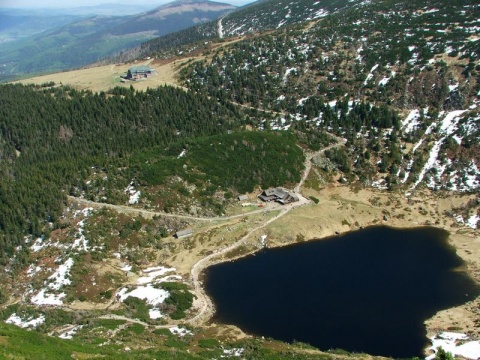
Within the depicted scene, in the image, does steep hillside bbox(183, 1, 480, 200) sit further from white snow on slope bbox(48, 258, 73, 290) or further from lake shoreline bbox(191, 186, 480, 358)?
white snow on slope bbox(48, 258, 73, 290)

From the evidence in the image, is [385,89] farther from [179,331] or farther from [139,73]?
[179,331]

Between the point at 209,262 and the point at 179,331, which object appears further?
the point at 209,262

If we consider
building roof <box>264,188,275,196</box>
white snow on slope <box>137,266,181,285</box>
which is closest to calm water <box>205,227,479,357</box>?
white snow on slope <box>137,266,181,285</box>

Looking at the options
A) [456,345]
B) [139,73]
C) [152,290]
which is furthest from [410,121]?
[139,73]

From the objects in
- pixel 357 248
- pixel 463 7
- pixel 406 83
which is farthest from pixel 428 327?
pixel 463 7

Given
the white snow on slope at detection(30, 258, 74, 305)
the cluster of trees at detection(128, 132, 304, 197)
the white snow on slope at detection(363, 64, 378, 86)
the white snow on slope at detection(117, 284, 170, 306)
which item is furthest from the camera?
the white snow on slope at detection(363, 64, 378, 86)
